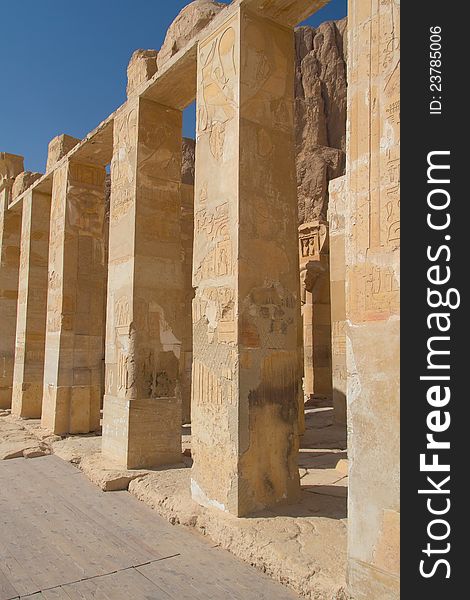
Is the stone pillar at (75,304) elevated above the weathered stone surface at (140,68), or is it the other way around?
the weathered stone surface at (140,68)

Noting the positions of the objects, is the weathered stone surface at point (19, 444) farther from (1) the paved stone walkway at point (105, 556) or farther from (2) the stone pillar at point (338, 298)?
(2) the stone pillar at point (338, 298)

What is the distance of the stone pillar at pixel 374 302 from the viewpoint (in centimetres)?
242

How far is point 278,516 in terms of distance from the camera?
3.63 m

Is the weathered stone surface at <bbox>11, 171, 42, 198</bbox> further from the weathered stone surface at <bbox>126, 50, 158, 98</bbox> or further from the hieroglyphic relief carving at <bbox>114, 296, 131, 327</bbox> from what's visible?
the hieroglyphic relief carving at <bbox>114, 296, 131, 327</bbox>

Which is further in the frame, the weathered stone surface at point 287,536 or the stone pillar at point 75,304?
the stone pillar at point 75,304

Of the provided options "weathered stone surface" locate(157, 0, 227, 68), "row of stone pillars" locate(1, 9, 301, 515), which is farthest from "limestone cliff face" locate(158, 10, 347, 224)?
"weathered stone surface" locate(157, 0, 227, 68)

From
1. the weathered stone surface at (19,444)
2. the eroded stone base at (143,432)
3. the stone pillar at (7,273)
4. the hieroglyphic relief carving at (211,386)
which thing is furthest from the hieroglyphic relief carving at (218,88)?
the stone pillar at (7,273)

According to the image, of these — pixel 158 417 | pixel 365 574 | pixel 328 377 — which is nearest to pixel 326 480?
pixel 158 417

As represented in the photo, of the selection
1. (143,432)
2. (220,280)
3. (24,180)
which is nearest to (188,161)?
(24,180)

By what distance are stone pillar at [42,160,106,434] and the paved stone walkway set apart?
115 inches

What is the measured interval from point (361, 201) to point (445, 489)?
4.68 ft

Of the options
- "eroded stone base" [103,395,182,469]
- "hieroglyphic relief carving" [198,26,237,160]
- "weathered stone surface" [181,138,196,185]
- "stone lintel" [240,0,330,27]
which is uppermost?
"weathered stone surface" [181,138,196,185]

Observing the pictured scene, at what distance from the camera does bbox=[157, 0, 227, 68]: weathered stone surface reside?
16.0ft

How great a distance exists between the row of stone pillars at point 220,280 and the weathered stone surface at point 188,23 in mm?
506
